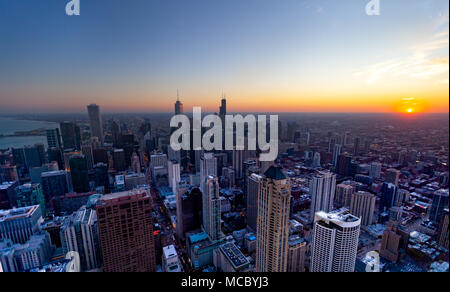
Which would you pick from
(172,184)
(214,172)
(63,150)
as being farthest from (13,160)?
(214,172)

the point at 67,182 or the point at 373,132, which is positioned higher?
the point at 373,132

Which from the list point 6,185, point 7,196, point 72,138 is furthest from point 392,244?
point 72,138

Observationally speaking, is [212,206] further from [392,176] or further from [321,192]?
[392,176]

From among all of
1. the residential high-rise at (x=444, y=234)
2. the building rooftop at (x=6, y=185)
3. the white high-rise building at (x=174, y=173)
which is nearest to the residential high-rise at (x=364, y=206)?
the residential high-rise at (x=444, y=234)
